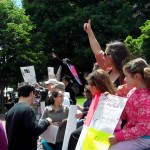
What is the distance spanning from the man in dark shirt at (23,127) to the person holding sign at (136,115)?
2.06 metres

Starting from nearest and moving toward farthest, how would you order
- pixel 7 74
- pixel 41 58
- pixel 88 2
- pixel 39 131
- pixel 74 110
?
pixel 74 110
pixel 39 131
pixel 7 74
pixel 41 58
pixel 88 2

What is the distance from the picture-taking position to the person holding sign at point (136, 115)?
3.90 metres

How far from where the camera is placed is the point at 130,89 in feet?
14.2

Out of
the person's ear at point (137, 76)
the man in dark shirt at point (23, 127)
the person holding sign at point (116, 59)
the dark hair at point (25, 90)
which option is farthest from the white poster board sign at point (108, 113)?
the dark hair at point (25, 90)

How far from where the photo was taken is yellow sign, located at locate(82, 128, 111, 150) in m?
4.09

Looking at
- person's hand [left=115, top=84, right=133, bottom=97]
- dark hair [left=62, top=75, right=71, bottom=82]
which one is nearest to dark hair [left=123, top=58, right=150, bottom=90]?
person's hand [left=115, top=84, right=133, bottom=97]

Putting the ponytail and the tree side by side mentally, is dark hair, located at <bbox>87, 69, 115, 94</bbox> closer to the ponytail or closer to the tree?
the ponytail

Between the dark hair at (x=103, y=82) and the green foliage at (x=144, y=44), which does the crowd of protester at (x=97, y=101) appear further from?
the green foliage at (x=144, y=44)

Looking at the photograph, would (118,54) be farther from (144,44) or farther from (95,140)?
(144,44)

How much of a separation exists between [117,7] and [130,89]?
3588 centimetres

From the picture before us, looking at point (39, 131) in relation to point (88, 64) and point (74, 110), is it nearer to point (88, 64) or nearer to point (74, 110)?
point (74, 110)

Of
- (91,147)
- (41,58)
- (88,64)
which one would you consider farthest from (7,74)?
(91,147)

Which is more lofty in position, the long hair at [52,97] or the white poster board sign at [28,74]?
the white poster board sign at [28,74]

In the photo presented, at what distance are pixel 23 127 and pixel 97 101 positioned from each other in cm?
191
